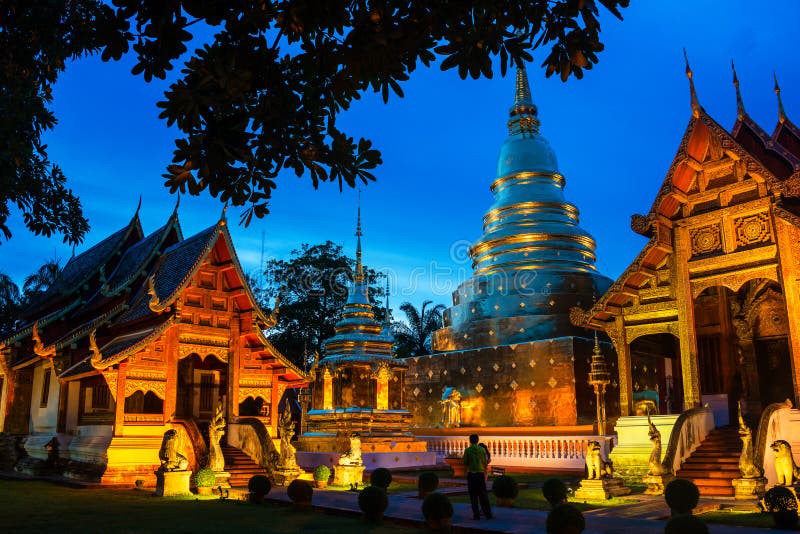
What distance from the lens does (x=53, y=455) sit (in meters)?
17.8

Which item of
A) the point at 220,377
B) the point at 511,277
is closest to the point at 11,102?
the point at 220,377

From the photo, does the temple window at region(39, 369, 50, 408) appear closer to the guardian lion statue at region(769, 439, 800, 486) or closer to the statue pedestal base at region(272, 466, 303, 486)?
the statue pedestal base at region(272, 466, 303, 486)

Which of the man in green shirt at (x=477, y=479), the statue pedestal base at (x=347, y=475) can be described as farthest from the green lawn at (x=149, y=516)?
the statue pedestal base at (x=347, y=475)

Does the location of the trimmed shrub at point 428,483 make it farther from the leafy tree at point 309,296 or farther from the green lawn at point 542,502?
the leafy tree at point 309,296

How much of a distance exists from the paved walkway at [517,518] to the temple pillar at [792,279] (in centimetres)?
382

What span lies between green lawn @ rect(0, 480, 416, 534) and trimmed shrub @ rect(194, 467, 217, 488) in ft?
1.39

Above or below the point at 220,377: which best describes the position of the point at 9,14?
above

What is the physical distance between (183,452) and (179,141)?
11.9 meters

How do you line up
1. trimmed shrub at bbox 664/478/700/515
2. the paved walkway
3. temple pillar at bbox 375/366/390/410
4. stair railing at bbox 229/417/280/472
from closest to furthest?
the paved walkway → trimmed shrub at bbox 664/478/700/515 → stair railing at bbox 229/417/280/472 → temple pillar at bbox 375/366/390/410

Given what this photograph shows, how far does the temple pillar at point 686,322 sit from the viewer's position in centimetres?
1446

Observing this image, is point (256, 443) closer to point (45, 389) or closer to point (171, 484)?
point (171, 484)

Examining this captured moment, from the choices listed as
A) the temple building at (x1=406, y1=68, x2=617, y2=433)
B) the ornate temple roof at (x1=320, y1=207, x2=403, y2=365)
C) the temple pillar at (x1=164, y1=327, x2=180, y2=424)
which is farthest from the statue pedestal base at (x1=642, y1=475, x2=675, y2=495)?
the ornate temple roof at (x1=320, y1=207, x2=403, y2=365)

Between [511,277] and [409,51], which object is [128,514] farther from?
[511,277]

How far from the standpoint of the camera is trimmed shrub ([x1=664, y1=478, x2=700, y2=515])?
930cm
